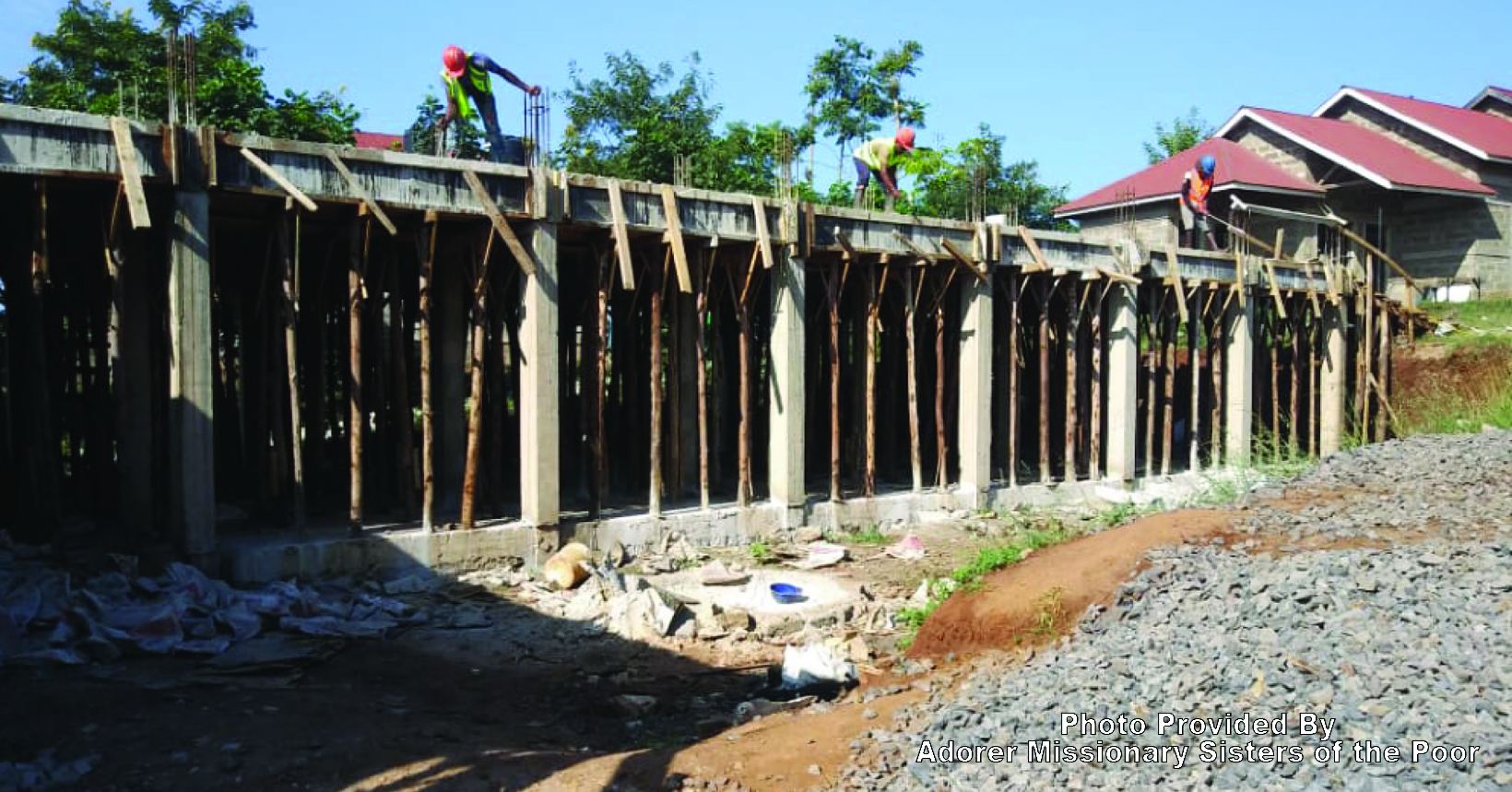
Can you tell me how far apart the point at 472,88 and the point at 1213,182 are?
17235 millimetres

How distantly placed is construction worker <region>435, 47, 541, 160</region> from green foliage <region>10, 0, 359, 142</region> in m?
9.43

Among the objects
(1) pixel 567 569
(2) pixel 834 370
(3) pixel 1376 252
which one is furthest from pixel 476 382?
(3) pixel 1376 252

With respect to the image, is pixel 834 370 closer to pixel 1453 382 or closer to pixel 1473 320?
pixel 1453 382

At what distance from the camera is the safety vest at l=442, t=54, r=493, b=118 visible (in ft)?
39.3

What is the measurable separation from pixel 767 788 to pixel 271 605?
533 cm

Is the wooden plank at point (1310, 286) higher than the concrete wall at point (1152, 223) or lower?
lower

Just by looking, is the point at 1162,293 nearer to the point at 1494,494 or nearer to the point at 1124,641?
the point at 1494,494

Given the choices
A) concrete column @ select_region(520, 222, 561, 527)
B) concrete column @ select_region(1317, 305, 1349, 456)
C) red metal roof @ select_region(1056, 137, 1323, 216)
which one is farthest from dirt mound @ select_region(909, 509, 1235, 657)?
red metal roof @ select_region(1056, 137, 1323, 216)

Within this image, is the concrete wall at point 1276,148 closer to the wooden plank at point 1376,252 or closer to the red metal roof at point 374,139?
the wooden plank at point 1376,252

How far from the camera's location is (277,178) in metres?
9.83

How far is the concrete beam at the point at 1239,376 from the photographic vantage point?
19.2 metres

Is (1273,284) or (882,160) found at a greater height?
(882,160)

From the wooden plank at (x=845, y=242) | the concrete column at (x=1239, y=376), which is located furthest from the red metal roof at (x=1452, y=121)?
the wooden plank at (x=845, y=242)

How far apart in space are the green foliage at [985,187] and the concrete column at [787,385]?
24.6 feet
